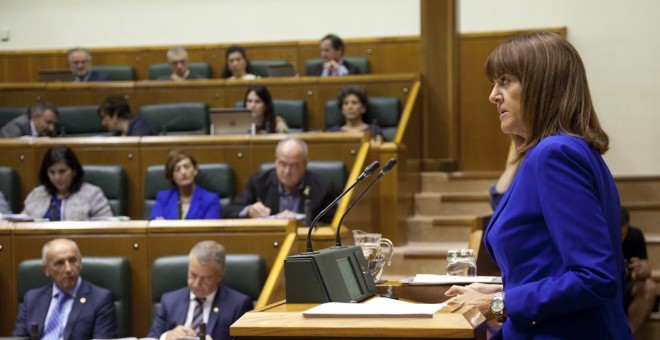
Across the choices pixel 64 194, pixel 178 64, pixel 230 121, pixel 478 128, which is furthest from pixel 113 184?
pixel 478 128

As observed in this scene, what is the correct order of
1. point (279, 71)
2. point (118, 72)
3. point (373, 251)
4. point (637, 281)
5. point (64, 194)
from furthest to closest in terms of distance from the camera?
point (118, 72), point (279, 71), point (64, 194), point (637, 281), point (373, 251)

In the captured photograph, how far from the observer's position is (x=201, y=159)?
423 centimetres

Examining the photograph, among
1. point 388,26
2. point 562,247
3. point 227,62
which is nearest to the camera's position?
point 562,247

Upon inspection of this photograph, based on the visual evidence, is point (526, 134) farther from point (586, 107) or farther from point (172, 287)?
point (172, 287)

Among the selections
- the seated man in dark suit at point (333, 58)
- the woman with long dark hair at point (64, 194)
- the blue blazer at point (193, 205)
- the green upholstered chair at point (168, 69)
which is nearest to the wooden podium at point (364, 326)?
the blue blazer at point (193, 205)

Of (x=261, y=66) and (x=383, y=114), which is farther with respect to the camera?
(x=261, y=66)

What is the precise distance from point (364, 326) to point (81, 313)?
7.26 feet

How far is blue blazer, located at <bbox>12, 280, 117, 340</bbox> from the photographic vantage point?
3176 millimetres

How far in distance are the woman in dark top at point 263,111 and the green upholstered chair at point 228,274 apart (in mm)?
1716

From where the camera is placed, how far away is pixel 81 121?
532 centimetres

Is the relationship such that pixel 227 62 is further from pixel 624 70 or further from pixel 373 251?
pixel 373 251

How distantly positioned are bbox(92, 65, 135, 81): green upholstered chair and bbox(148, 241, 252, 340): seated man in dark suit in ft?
12.2

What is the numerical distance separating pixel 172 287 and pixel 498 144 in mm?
2866

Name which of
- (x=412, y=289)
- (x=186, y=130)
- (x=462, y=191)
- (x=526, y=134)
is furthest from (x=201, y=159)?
(x=526, y=134)
